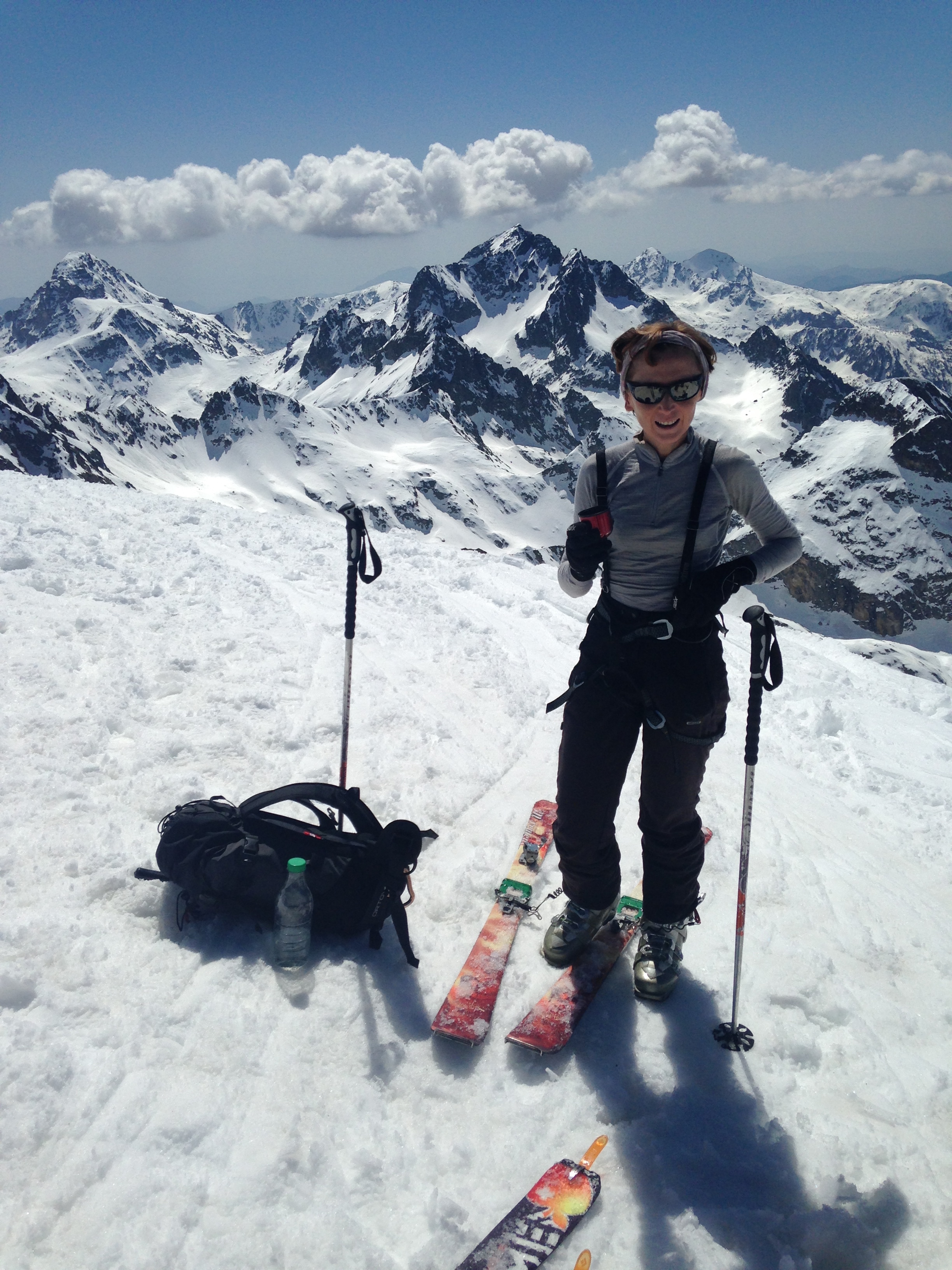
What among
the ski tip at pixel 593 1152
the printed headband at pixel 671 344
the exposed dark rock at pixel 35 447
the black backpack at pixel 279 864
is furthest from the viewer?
the exposed dark rock at pixel 35 447

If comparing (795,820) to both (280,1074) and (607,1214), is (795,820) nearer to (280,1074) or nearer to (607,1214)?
(607,1214)

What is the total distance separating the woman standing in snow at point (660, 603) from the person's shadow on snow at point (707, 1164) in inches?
16.1

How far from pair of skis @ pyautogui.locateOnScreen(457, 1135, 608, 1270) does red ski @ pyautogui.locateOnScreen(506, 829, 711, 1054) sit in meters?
0.64

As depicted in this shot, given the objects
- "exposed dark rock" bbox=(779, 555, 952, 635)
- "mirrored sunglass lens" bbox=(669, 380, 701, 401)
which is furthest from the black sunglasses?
"exposed dark rock" bbox=(779, 555, 952, 635)

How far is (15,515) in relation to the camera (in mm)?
11461

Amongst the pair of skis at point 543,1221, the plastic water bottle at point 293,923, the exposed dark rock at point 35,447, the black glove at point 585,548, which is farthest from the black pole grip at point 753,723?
the exposed dark rock at point 35,447

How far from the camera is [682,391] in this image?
3793mm

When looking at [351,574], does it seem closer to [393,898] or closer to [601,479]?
[601,479]

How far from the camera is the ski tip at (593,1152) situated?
341cm

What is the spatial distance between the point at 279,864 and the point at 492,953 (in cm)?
149

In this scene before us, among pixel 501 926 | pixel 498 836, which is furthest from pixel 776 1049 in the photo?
pixel 498 836

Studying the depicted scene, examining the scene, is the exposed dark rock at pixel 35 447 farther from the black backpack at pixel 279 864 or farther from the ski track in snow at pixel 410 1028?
the black backpack at pixel 279 864

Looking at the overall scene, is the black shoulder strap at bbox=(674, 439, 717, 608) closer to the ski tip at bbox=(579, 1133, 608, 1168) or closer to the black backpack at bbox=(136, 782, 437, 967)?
the black backpack at bbox=(136, 782, 437, 967)

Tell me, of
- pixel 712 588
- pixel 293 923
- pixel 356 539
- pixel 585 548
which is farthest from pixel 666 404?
pixel 293 923
